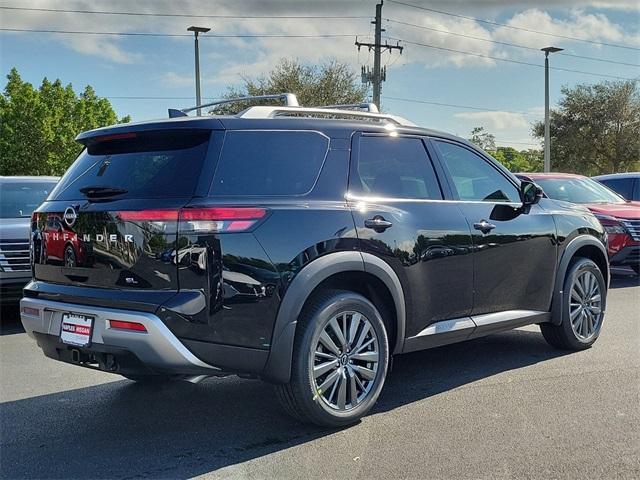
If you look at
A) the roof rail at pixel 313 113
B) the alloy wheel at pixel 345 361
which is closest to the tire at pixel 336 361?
the alloy wheel at pixel 345 361

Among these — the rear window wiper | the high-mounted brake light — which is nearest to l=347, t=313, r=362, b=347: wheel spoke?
the rear window wiper

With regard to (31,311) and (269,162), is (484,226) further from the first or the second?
(31,311)

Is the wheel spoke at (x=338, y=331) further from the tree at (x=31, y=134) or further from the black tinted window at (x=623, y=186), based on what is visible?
the tree at (x=31, y=134)

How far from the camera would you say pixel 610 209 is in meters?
10.1

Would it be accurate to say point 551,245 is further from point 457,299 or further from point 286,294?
point 286,294

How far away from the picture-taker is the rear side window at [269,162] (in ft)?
12.1

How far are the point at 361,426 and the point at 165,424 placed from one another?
122cm

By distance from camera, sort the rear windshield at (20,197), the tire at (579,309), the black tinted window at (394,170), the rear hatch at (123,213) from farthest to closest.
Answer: the rear windshield at (20,197) < the tire at (579,309) < the black tinted window at (394,170) < the rear hatch at (123,213)

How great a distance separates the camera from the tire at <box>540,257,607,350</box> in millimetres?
5680

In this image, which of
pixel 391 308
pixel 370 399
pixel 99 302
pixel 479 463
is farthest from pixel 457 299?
pixel 99 302

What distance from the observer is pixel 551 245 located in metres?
5.47

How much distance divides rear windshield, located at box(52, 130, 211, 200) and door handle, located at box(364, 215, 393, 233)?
43.4 inches

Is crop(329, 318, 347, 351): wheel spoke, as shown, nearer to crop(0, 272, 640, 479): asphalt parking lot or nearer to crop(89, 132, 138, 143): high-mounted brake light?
crop(0, 272, 640, 479): asphalt parking lot

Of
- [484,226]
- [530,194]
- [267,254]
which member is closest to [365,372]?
[267,254]
